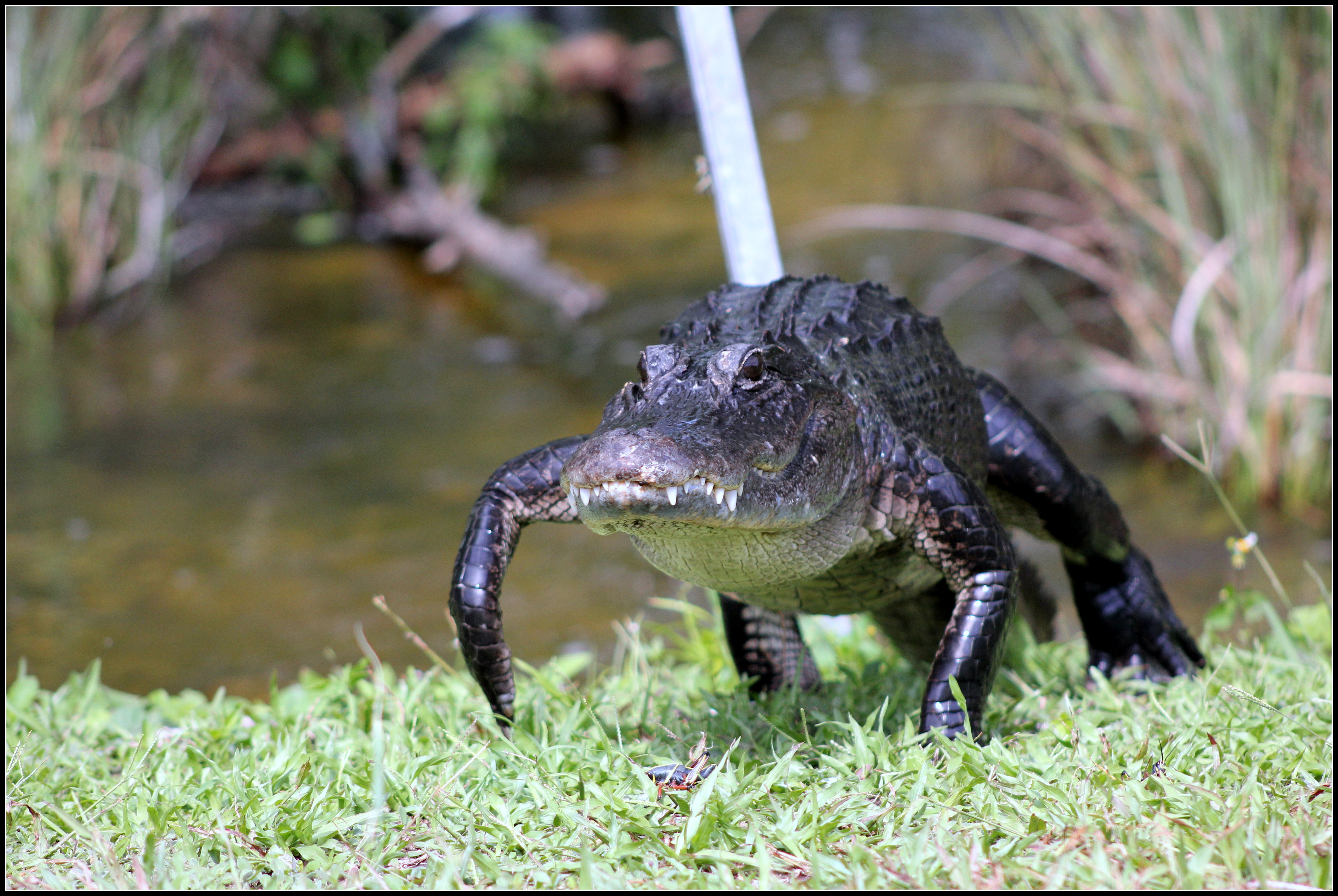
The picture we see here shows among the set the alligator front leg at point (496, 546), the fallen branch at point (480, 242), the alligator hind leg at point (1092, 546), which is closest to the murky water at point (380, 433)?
the fallen branch at point (480, 242)

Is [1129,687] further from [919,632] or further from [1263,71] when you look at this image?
Result: [1263,71]

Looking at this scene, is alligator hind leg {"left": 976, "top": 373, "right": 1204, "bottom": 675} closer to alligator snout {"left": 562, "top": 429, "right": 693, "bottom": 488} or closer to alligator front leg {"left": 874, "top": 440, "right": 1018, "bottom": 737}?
alligator front leg {"left": 874, "top": 440, "right": 1018, "bottom": 737}

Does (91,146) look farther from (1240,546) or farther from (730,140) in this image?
(1240,546)

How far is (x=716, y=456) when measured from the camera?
5.85 feet

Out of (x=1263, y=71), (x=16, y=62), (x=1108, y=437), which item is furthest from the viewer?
(x=16, y=62)

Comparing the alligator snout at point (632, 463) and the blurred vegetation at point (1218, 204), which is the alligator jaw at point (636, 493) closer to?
the alligator snout at point (632, 463)

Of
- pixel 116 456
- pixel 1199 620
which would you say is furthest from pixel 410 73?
pixel 1199 620

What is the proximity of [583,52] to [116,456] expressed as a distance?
6.92 meters

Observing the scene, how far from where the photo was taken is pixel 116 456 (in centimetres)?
598

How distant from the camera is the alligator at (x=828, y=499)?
1.85 meters

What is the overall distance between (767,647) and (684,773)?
72 centimetres

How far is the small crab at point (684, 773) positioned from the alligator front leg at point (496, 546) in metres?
0.39

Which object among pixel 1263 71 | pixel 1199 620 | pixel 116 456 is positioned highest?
pixel 1263 71

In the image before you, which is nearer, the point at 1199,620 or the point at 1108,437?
the point at 1199,620
